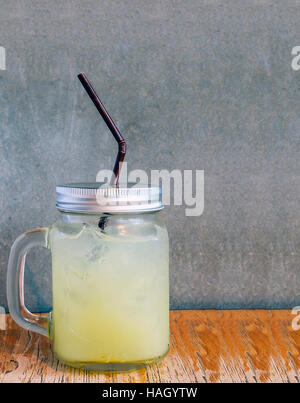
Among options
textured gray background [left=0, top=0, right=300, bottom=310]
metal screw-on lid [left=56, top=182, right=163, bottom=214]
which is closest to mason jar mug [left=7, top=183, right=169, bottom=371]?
metal screw-on lid [left=56, top=182, right=163, bottom=214]

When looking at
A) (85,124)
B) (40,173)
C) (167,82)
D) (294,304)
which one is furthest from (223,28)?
(294,304)

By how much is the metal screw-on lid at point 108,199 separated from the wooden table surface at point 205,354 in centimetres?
22

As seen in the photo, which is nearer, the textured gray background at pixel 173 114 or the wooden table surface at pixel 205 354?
the wooden table surface at pixel 205 354

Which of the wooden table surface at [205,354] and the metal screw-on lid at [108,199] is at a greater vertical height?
the metal screw-on lid at [108,199]

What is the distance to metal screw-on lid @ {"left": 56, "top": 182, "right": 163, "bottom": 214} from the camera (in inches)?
23.5

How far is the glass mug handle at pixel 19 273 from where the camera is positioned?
2.18 ft

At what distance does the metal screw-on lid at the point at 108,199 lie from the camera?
597 millimetres

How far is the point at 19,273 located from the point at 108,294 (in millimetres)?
152

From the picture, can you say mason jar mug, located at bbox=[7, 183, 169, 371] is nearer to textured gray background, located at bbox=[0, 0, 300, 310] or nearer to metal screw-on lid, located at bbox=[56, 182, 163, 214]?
metal screw-on lid, located at bbox=[56, 182, 163, 214]

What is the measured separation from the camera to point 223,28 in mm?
831

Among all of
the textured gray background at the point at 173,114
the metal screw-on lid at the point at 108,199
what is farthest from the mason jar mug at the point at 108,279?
the textured gray background at the point at 173,114

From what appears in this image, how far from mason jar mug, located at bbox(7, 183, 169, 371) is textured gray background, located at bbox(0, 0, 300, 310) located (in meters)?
0.22

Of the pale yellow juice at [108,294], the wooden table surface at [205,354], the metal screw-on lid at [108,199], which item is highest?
the metal screw-on lid at [108,199]

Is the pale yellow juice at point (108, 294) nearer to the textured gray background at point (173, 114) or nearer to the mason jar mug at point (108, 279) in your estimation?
the mason jar mug at point (108, 279)
